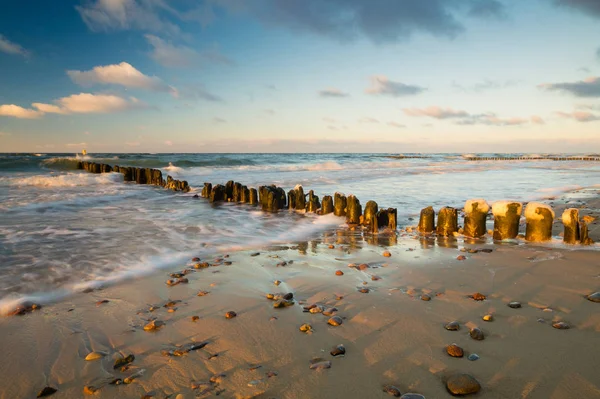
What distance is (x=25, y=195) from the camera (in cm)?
1431

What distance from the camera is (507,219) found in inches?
253

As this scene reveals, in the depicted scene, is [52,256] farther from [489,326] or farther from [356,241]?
[489,326]

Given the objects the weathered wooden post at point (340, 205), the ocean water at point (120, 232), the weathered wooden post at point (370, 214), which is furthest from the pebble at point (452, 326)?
the weathered wooden post at point (340, 205)

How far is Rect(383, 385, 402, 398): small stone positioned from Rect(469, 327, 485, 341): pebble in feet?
3.44

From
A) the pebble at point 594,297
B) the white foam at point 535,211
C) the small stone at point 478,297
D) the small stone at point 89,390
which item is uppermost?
the white foam at point 535,211

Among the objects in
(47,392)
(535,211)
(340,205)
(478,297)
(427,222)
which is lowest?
(47,392)

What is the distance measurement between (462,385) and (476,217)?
17.0ft

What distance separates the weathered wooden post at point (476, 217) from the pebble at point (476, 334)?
13.8 ft

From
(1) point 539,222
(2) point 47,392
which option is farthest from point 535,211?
(2) point 47,392

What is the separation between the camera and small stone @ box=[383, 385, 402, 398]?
2.25m

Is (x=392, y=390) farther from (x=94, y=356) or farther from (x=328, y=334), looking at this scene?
(x=94, y=356)

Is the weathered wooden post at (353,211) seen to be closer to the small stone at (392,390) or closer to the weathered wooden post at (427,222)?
the weathered wooden post at (427,222)

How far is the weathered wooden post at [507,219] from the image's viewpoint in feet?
20.8

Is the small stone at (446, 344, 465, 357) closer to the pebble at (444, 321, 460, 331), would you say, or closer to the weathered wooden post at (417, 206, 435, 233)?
the pebble at (444, 321, 460, 331)
